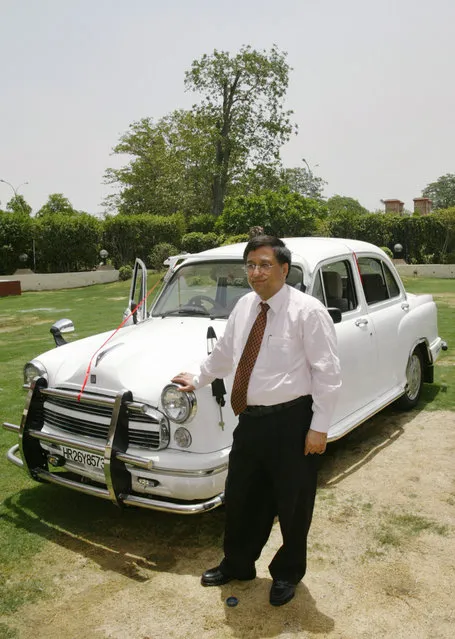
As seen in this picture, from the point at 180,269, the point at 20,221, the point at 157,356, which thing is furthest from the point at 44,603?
the point at 20,221

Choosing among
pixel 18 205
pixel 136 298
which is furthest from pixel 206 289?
pixel 18 205

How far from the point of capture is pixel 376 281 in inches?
245

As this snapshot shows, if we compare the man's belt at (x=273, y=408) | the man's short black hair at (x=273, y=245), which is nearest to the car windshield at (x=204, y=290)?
the man's short black hair at (x=273, y=245)

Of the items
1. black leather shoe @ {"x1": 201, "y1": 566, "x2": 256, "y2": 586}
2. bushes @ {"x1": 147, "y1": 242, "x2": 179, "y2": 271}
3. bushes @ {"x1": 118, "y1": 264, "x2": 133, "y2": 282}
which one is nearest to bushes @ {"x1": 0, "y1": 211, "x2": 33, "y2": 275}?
bushes @ {"x1": 118, "y1": 264, "x2": 133, "y2": 282}

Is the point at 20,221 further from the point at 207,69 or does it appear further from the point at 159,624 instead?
the point at 159,624

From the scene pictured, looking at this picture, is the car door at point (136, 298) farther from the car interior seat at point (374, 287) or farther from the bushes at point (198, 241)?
the bushes at point (198, 241)

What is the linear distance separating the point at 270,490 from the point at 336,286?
2.46 meters

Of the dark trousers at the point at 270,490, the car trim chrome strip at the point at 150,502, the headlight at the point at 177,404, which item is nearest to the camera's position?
the dark trousers at the point at 270,490

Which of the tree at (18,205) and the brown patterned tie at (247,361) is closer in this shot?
the brown patterned tie at (247,361)

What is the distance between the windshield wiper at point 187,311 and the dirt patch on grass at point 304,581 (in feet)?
5.44

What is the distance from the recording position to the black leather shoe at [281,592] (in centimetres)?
333

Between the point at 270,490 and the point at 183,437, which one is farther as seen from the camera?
the point at 183,437

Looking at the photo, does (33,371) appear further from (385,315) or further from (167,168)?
(167,168)

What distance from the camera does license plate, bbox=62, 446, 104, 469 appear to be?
4.02m
